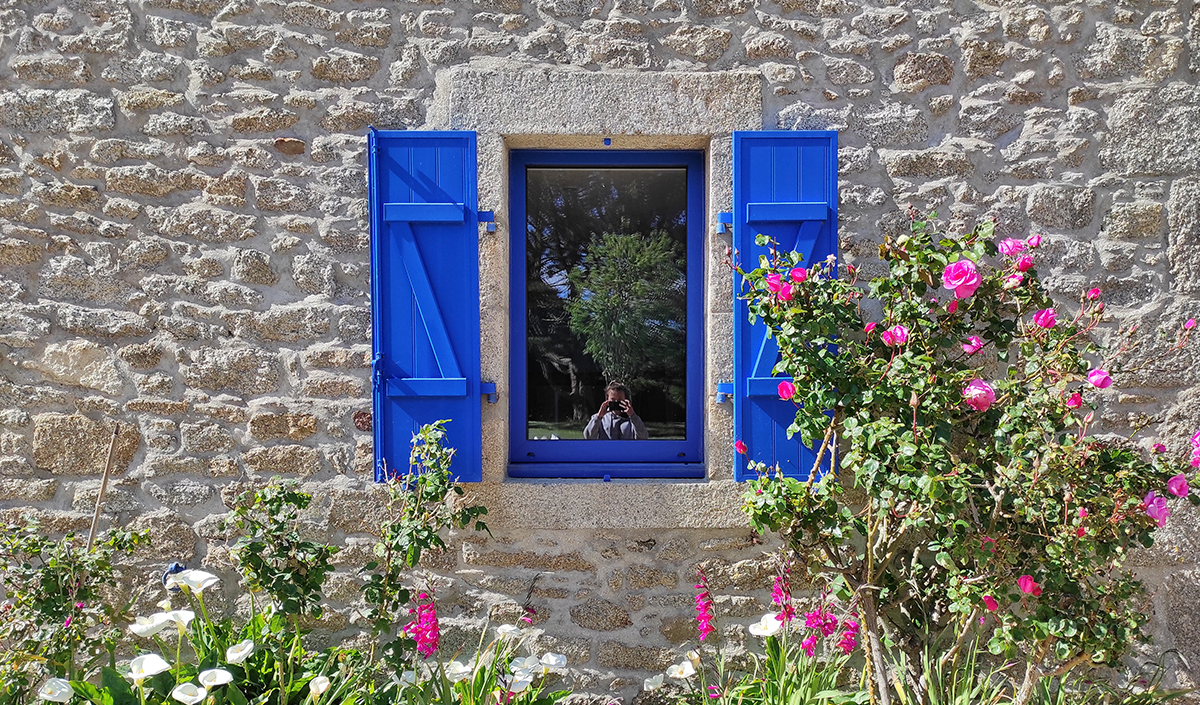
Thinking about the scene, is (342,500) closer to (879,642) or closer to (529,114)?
(529,114)

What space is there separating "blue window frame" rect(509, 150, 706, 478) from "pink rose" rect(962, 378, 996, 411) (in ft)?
3.23

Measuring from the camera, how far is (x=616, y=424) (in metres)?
3.04

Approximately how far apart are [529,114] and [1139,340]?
240 cm

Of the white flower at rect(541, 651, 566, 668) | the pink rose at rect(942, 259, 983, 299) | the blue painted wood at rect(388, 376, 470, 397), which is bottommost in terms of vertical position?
the white flower at rect(541, 651, 566, 668)

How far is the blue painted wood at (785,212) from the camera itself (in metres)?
2.76

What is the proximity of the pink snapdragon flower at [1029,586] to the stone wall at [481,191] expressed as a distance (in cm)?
89

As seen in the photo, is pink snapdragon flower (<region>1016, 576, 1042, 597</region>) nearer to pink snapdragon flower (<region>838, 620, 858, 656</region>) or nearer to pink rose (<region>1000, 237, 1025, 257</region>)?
pink snapdragon flower (<region>838, 620, 858, 656</region>)

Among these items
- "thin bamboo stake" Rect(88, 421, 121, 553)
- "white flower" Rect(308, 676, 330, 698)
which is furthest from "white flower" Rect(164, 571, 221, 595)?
"thin bamboo stake" Rect(88, 421, 121, 553)

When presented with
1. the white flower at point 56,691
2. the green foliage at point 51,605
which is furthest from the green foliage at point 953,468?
the green foliage at point 51,605

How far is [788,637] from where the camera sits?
277 centimetres

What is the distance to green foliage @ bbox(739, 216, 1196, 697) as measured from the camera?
89.3 inches

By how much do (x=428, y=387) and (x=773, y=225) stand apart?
1.40 m

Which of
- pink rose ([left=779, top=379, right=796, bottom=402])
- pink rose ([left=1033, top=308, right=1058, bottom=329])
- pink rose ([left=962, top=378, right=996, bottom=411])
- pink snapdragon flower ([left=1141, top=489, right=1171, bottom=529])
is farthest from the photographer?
pink rose ([left=779, top=379, right=796, bottom=402])

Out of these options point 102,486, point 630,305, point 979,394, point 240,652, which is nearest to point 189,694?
point 240,652
